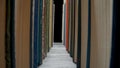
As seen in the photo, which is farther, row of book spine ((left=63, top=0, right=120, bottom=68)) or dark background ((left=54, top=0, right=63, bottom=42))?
dark background ((left=54, top=0, right=63, bottom=42))

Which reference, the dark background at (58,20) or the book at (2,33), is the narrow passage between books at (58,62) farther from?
the dark background at (58,20)

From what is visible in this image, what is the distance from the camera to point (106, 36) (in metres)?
1.56

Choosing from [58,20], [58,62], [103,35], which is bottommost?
[58,62]

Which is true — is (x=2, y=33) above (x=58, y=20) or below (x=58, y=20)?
above

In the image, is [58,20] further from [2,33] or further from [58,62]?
[2,33]

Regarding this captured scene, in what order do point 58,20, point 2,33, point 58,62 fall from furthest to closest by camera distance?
point 58,20, point 58,62, point 2,33

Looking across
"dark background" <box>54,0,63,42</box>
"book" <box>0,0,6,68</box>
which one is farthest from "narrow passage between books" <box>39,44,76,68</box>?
"dark background" <box>54,0,63,42</box>

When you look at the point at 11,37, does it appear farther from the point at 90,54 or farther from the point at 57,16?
the point at 57,16

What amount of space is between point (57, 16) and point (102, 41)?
7414mm

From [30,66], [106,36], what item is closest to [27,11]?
[30,66]

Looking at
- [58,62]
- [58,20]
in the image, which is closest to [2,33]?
[58,62]

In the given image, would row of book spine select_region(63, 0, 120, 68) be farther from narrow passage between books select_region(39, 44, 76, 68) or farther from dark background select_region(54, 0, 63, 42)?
dark background select_region(54, 0, 63, 42)

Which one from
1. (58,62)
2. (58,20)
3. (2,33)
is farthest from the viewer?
(58,20)

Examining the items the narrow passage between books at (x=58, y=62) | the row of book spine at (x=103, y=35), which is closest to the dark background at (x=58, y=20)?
the narrow passage between books at (x=58, y=62)
